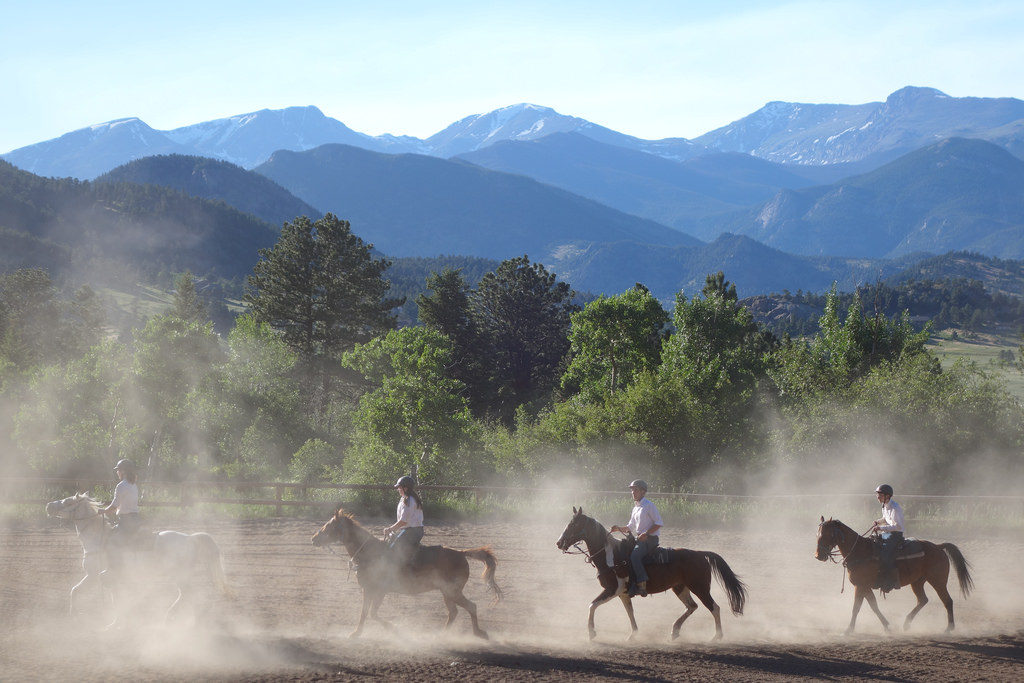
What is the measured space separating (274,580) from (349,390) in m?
38.7

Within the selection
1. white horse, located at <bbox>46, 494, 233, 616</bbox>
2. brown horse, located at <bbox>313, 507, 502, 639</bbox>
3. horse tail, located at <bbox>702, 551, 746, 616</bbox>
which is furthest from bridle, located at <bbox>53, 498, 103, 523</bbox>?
horse tail, located at <bbox>702, 551, 746, 616</bbox>

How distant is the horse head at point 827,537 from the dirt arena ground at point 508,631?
1.51 meters

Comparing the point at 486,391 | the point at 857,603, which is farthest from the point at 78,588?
the point at 486,391

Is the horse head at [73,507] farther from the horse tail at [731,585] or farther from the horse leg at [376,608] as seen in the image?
the horse tail at [731,585]

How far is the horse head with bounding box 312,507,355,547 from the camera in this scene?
1404cm

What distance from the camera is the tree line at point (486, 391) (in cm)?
3462

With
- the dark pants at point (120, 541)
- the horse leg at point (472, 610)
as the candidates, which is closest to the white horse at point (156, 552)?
the dark pants at point (120, 541)

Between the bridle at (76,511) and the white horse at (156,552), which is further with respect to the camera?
the white horse at (156,552)

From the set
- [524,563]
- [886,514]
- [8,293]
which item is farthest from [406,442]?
[8,293]

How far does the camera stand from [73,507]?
1488cm

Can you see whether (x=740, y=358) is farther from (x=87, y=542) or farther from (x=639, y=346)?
(x=87, y=542)

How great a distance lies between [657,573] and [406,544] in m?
4.36

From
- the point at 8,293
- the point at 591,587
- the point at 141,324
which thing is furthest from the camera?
the point at 141,324

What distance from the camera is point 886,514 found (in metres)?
15.2
